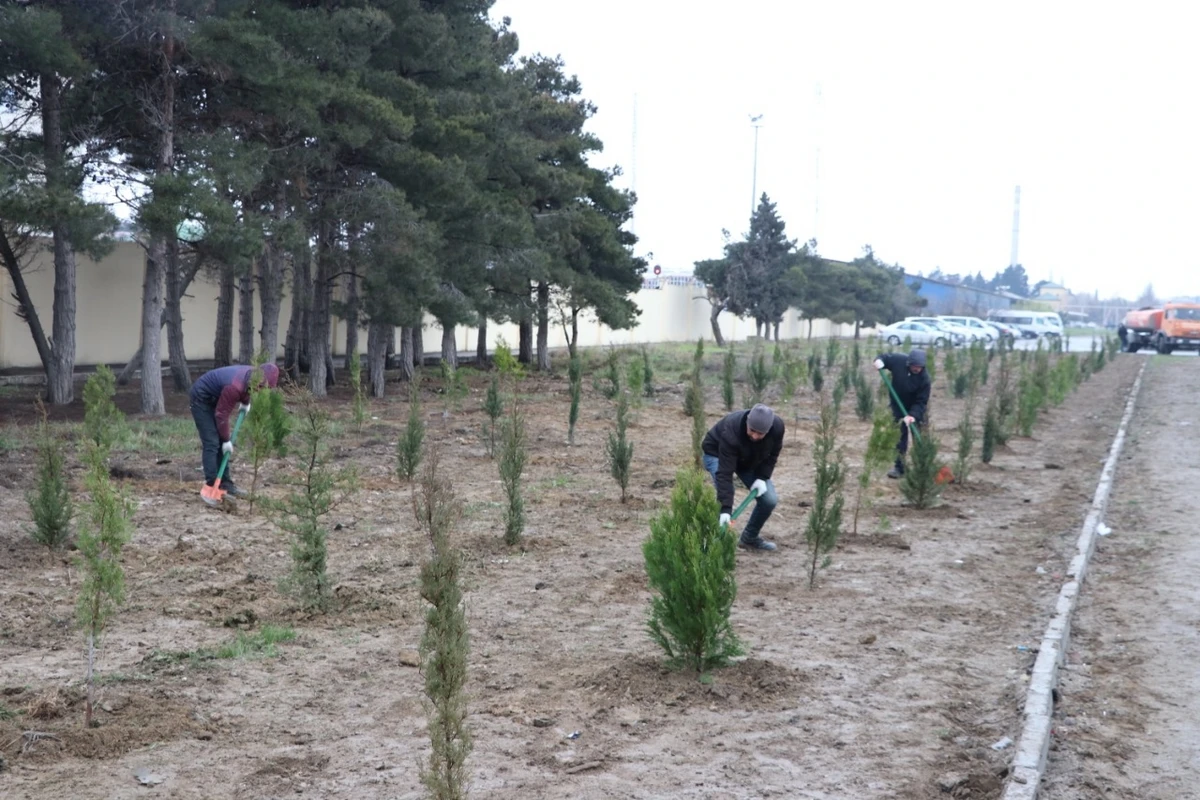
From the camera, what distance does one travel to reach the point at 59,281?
54.4 ft

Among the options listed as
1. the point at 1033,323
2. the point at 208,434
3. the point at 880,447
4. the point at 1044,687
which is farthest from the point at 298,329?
the point at 1033,323

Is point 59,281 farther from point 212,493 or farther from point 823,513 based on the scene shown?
point 823,513

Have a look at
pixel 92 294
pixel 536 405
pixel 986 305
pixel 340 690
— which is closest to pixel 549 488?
pixel 340 690

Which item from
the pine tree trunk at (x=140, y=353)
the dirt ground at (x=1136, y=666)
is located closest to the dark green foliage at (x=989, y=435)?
the dirt ground at (x=1136, y=666)

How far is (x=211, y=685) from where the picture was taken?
5.45 meters

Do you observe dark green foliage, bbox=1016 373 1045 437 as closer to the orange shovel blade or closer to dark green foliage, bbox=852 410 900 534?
dark green foliage, bbox=852 410 900 534

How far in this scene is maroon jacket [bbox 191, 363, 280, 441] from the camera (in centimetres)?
958

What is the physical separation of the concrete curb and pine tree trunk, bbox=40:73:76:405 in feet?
37.6

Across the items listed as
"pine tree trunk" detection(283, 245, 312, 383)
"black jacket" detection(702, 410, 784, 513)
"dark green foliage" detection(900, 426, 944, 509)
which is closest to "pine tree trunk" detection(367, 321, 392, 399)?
"pine tree trunk" detection(283, 245, 312, 383)

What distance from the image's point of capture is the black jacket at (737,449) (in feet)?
27.0

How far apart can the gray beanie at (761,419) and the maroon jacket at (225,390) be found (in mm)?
3820

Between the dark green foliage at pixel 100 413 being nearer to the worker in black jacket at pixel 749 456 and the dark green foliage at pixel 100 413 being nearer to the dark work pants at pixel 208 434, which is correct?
the dark work pants at pixel 208 434

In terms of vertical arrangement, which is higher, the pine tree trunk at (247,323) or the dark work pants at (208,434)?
the pine tree trunk at (247,323)

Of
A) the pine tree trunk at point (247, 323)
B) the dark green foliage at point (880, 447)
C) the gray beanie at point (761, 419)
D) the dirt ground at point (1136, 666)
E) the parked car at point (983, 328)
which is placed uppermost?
the parked car at point (983, 328)
